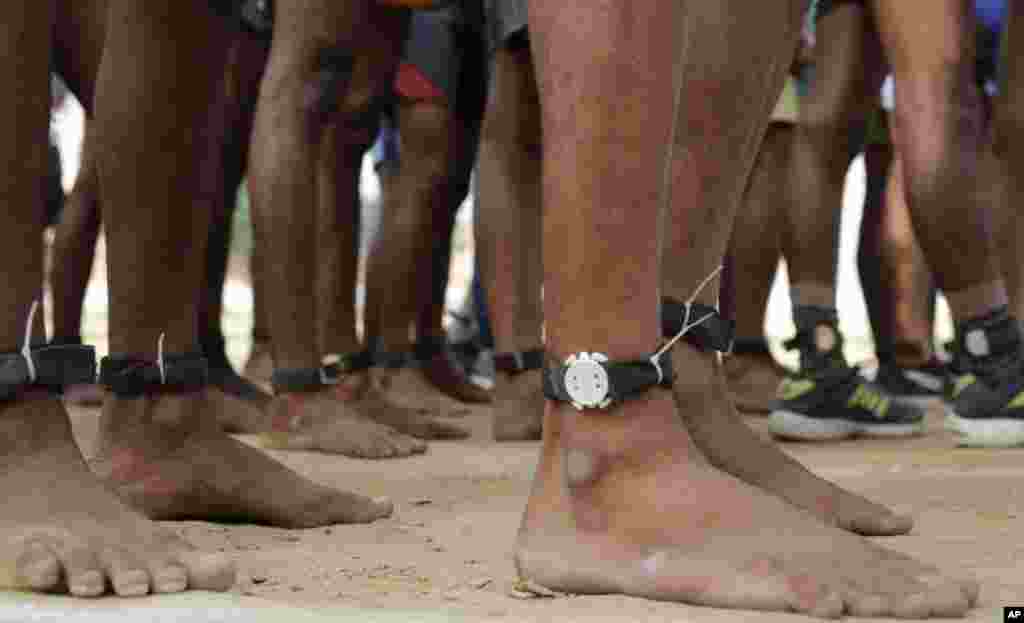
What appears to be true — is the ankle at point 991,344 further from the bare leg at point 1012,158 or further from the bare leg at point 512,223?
the bare leg at point 512,223

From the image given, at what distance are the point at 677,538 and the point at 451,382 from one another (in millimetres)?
3217

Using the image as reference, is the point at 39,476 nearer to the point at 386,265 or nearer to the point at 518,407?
the point at 518,407

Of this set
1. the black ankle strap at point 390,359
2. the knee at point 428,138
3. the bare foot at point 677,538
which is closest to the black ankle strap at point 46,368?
the bare foot at point 677,538

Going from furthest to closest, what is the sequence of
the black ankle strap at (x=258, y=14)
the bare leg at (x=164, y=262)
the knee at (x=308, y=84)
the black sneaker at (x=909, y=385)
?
the black sneaker at (x=909, y=385), the black ankle strap at (x=258, y=14), the knee at (x=308, y=84), the bare leg at (x=164, y=262)

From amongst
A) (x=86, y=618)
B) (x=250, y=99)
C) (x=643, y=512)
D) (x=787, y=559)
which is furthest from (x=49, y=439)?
(x=250, y=99)

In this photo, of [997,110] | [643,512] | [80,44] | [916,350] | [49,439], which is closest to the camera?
[643,512]

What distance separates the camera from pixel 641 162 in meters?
1.50

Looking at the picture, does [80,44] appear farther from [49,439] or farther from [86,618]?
[86,618]

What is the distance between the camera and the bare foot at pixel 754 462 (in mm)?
1842

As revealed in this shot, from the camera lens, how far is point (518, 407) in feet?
11.0

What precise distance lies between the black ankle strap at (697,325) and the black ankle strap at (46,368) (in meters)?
0.60

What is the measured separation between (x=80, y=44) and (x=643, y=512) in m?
1.52

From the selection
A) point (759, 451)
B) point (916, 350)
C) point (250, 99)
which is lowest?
point (916, 350)

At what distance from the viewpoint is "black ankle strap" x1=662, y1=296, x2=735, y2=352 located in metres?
1.85
